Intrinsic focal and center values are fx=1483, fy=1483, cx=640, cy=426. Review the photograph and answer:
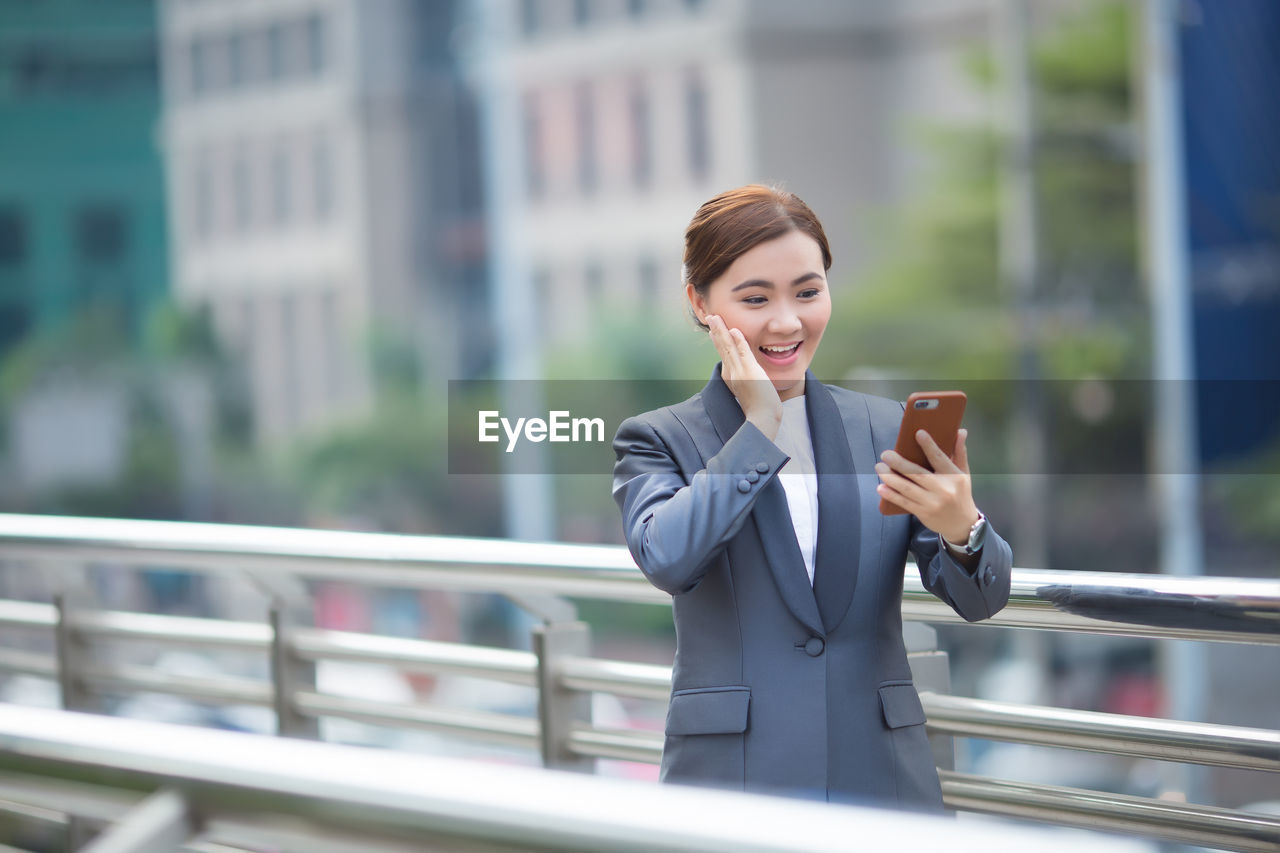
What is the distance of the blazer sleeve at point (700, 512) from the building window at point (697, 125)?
20246 millimetres

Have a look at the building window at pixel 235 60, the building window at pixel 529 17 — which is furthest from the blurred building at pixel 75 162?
the building window at pixel 529 17

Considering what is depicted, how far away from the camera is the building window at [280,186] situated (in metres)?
22.0

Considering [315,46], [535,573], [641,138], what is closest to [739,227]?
[535,573]

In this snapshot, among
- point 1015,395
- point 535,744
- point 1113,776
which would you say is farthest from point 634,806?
point 1015,395

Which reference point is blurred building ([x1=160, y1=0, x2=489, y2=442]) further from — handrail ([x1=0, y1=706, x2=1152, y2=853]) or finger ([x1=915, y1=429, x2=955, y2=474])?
handrail ([x1=0, y1=706, x2=1152, y2=853])

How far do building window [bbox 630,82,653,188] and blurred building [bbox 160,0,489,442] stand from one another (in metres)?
2.39

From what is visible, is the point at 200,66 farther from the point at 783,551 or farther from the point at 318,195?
the point at 783,551

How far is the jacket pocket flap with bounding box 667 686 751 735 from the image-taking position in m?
1.62

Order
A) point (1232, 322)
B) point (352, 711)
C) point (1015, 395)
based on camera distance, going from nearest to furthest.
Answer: point (352, 711) → point (1232, 322) → point (1015, 395)

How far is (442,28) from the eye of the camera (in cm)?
2002

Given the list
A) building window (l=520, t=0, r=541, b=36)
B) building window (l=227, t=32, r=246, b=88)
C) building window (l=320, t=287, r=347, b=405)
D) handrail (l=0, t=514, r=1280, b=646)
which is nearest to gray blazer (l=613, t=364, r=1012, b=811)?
handrail (l=0, t=514, r=1280, b=646)

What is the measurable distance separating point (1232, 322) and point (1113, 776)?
4.20 metres

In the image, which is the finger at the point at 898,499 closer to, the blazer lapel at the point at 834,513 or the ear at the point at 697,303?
the blazer lapel at the point at 834,513

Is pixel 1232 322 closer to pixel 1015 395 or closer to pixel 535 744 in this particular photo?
pixel 1015 395
